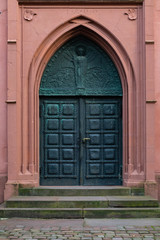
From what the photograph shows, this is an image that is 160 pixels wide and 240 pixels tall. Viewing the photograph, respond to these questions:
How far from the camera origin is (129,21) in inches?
326

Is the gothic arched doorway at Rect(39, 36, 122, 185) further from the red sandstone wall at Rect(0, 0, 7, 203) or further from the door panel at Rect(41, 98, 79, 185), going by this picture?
the red sandstone wall at Rect(0, 0, 7, 203)

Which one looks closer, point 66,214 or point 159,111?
point 66,214

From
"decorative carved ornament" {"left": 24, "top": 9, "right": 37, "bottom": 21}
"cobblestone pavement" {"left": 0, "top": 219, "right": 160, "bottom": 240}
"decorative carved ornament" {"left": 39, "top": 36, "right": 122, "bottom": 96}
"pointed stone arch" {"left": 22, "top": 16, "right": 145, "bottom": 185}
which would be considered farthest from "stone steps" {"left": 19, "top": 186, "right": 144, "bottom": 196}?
"decorative carved ornament" {"left": 24, "top": 9, "right": 37, "bottom": 21}

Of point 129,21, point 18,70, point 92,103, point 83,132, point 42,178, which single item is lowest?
point 42,178

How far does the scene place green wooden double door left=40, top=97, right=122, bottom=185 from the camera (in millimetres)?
8609

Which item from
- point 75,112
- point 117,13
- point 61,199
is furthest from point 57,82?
point 61,199

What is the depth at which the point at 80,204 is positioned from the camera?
24.5ft

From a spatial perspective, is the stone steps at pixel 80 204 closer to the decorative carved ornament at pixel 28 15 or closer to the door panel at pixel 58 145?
the door panel at pixel 58 145

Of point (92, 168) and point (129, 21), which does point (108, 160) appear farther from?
point (129, 21)

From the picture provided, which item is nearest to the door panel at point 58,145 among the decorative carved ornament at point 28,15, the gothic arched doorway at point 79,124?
the gothic arched doorway at point 79,124

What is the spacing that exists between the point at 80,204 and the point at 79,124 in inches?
80.7

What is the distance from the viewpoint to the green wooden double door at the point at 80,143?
861cm

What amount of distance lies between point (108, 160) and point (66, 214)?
195 centimetres

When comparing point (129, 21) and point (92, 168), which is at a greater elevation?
point (129, 21)
